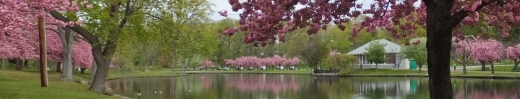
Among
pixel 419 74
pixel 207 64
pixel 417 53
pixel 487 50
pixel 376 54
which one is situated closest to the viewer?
pixel 487 50

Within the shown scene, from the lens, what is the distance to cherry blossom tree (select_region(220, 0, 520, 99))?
7.23 meters

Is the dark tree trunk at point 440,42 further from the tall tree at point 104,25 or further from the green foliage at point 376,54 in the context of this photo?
the green foliage at point 376,54

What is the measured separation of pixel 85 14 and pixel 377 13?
559 inches

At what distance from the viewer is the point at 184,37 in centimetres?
2278

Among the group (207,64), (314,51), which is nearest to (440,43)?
(314,51)

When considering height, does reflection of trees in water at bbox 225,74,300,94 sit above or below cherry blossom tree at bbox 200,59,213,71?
below

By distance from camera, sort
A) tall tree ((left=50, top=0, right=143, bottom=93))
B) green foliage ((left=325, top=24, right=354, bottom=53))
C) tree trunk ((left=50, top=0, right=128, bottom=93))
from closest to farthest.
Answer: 1. tall tree ((left=50, top=0, right=143, bottom=93))
2. tree trunk ((left=50, top=0, right=128, bottom=93))
3. green foliage ((left=325, top=24, right=354, bottom=53))

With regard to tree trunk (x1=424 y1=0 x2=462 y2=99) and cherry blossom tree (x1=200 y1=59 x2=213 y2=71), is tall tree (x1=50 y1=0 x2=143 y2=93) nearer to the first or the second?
tree trunk (x1=424 y1=0 x2=462 y2=99)

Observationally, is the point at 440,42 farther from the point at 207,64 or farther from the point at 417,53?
the point at 207,64

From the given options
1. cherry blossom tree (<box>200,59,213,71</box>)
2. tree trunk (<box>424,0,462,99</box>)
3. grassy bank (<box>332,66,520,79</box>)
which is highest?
tree trunk (<box>424,0,462,99</box>)

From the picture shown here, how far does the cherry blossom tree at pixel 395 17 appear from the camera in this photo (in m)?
7.23

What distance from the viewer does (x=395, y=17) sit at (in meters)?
11.3

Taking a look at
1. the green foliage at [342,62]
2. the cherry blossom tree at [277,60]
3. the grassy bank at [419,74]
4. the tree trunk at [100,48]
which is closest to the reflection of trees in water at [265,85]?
the green foliage at [342,62]

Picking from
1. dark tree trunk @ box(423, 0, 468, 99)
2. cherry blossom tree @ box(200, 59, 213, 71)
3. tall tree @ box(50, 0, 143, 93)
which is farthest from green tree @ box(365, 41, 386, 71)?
dark tree trunk @ box(423, 0, 468, 99)
